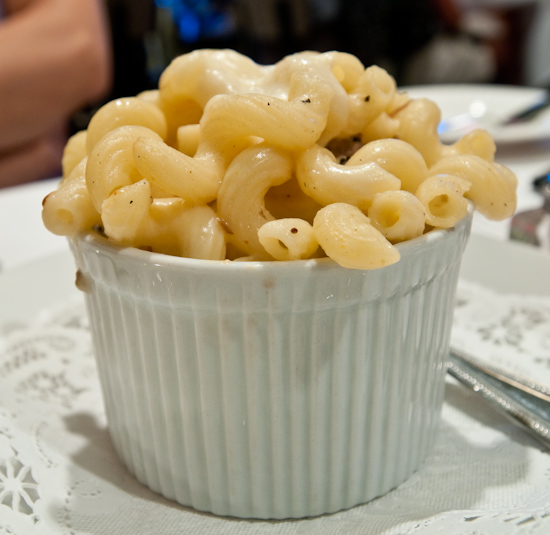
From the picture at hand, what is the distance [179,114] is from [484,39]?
4.00 m

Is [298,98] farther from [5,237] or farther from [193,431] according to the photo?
[5,237]

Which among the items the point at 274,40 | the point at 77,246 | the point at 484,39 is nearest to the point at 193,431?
the point at 77,246

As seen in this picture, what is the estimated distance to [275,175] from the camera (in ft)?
1.72

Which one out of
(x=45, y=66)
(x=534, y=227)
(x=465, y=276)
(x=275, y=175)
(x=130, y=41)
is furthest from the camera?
(x=130, y=41)

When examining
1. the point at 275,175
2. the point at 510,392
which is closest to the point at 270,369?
the point at 275,175

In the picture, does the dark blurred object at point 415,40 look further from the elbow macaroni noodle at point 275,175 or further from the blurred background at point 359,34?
the elbow macaroni noodle at point 275,175

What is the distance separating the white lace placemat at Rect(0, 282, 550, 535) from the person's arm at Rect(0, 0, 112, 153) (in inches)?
52.5

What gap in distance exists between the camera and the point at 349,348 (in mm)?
537

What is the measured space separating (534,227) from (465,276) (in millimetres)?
206

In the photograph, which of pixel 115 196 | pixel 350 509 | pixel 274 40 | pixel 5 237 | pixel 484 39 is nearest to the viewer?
pixel 115 196

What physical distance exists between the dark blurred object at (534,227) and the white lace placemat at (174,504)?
0.26 m

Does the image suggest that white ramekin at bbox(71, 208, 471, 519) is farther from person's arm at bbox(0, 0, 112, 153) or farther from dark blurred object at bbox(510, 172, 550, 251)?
person's arm at bbox(0, 0, 112, 153)

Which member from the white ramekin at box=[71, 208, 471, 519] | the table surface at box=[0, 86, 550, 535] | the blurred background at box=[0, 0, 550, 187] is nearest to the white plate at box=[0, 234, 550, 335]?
the table surface at box=[0, 86, 550, 535]

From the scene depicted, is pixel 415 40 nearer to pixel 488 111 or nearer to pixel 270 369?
pixel 488 111
